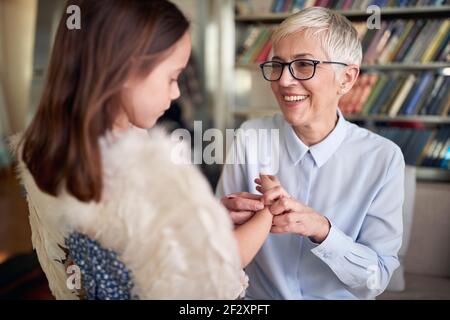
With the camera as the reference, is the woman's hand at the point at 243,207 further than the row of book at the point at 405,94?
No

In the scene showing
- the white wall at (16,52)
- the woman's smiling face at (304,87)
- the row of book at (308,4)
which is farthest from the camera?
the white wall at (16,52)

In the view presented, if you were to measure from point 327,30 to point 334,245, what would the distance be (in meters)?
0.41

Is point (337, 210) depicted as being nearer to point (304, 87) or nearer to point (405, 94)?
point (304, 87)

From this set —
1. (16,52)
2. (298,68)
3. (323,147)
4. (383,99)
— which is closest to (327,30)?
(298,68)

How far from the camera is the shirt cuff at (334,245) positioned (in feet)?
3.00

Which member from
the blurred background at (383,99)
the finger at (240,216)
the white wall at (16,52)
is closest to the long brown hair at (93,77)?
the blurred background at (383,99)

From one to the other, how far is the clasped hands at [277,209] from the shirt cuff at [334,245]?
30 millimetres

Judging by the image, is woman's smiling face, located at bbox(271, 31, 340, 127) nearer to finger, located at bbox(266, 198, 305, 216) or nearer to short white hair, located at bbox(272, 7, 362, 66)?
short white hair, located at bbox(272, 7, 362, 66)

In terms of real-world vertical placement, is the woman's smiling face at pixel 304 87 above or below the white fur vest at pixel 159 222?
above

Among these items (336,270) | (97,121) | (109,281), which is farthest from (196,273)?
(336,270)

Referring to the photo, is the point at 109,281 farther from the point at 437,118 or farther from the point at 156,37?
the point at 437,118

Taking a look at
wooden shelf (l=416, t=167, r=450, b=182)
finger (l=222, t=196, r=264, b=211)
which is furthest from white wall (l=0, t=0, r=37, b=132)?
finger (l=222, t=196, r=264, b=211)

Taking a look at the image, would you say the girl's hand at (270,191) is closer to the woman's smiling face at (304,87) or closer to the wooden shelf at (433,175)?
the woman's smiling face at (304,87)
